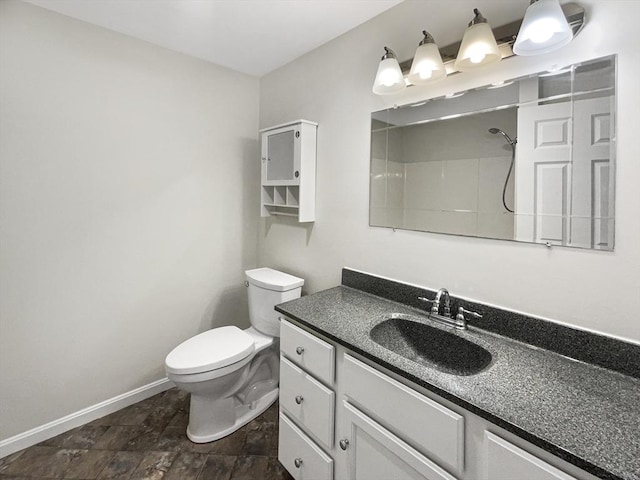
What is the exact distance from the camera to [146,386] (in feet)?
7.07

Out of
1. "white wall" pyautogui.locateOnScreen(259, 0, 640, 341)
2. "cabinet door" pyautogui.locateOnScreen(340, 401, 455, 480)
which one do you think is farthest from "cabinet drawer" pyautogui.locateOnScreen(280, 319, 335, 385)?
"white wall" pyautogui.locateOnScreen(259, 0, 640, 341)

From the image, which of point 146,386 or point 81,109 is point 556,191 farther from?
point 146,386

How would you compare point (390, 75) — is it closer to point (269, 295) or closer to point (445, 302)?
point (445, 302)

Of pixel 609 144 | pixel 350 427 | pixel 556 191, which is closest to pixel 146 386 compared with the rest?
pixel 350 427

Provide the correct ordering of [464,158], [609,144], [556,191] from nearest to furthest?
[609,144]
[556,191]
[464,158]

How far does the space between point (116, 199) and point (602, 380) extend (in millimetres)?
2401

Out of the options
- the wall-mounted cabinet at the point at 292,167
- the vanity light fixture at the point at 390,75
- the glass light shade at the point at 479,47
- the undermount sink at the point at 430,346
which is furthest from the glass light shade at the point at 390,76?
the undermount sink at the point at 430,346

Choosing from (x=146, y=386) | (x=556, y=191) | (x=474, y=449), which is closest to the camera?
(x=474, y=449)

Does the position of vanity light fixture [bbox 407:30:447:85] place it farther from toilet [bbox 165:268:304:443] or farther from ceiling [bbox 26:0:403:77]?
toilet [bbox 165:268:304:443]

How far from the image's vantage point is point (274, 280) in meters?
2.06

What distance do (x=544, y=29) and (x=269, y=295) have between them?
5.87ft

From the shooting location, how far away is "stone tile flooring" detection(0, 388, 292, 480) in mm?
1561

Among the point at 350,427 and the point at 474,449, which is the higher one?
the point at 474,449

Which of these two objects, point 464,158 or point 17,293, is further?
point 17,293
